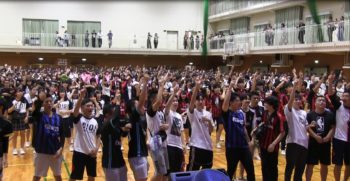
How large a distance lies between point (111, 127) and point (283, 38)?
705 inches

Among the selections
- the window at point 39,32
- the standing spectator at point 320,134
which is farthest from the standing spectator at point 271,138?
the window at point 39,32

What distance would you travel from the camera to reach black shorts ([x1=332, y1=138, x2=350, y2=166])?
614 centimetres

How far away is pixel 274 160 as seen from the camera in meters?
5.61

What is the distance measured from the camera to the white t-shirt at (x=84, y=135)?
5417 millimetres

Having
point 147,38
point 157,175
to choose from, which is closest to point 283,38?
point 147,38

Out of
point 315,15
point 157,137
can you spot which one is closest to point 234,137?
point 157,137

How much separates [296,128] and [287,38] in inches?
633

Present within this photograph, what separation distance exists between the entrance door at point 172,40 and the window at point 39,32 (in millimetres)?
8786

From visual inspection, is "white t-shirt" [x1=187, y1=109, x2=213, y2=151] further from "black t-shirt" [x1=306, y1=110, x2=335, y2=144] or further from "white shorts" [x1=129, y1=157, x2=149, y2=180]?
"black t-shirt" [x1=306, y1=110, x2=335, y2=144]

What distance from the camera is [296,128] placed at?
5.77 meters

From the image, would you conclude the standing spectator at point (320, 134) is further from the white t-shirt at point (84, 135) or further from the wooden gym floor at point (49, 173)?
the white t-shirt at point (84, 135)

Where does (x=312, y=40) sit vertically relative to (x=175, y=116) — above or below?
above

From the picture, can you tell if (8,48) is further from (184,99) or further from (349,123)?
(349,123)

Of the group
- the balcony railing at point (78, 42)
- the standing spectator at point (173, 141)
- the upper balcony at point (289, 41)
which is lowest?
the standing spectator at point (173, 141)
